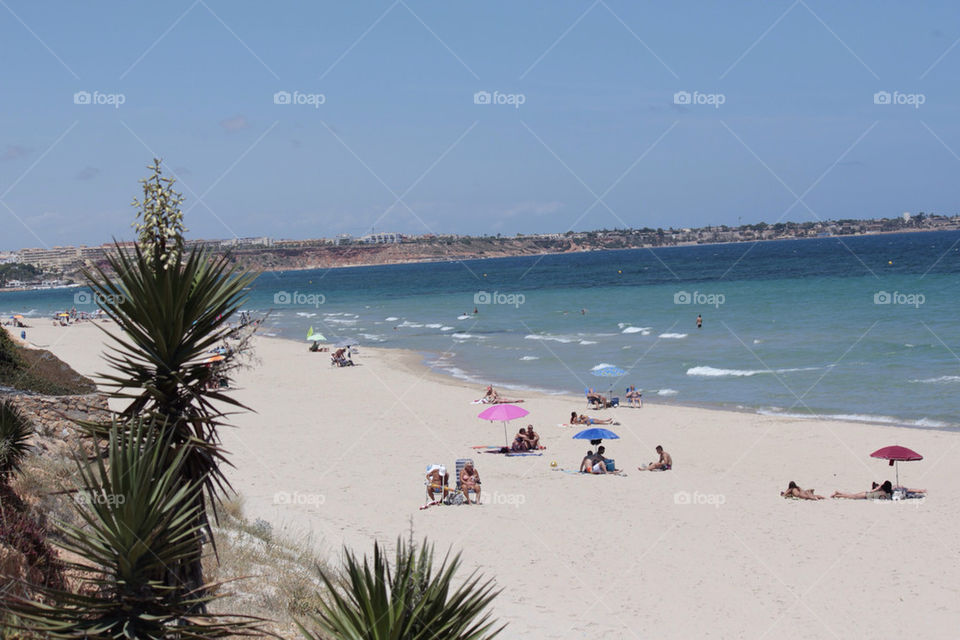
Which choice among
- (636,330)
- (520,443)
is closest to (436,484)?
(520,443)

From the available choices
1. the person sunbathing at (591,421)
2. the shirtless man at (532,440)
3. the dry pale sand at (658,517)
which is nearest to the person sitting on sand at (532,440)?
the shirtless man at (532,440)

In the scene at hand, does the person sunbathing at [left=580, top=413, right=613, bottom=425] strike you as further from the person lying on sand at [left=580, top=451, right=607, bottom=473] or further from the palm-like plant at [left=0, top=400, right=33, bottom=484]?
the palm-like plant at [left=0, top=400, right=33, bottom=484]

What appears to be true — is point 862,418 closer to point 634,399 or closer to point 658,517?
point 634,399

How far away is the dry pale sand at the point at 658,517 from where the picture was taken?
985cm

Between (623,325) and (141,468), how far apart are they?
47.6 meters

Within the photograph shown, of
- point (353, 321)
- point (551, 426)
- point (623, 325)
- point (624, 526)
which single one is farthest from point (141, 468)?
point (353, 321)

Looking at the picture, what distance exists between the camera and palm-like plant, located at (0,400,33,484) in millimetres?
7609

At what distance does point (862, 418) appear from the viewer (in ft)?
72.9

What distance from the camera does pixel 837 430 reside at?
67.9ft

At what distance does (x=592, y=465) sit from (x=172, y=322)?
13.1 m

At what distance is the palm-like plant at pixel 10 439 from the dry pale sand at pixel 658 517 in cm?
477

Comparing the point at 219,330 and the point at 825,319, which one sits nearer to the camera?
the point at 219,330

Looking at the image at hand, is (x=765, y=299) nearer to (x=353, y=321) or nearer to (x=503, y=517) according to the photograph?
(x=353, y=321)

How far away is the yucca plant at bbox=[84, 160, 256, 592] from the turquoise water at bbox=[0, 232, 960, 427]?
802 inches
